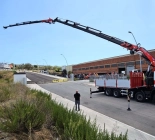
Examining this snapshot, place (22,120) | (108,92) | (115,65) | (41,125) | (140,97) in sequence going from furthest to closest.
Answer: (115,65) < (108,92) < (140,97) < (41,125) < (22,120)

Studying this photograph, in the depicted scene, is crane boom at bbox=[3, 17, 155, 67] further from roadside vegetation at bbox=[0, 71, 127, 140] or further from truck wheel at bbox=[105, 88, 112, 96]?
roadside vegetation at bbox=[0, 71, 127, 140]

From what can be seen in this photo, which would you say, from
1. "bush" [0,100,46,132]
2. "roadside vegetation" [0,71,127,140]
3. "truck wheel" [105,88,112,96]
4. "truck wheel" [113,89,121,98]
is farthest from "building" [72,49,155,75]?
"bush" [0,100,46,132]

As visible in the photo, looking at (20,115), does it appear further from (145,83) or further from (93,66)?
(93,66)

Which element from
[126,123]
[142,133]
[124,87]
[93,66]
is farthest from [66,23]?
[93,66]

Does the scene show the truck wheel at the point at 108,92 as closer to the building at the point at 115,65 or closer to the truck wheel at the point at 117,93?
the truck wheel at the point at 117,93

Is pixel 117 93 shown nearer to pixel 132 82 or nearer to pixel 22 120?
pixel 132 82

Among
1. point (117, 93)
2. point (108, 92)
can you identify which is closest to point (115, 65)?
point (108, 92)

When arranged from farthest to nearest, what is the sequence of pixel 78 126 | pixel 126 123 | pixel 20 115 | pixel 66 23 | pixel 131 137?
pixel 66 23
pixel 126 123
pixel 131 137
pixel 20 115
pixel 78 126

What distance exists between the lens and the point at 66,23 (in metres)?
24.8

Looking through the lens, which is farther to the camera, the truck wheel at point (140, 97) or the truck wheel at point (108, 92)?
the truck wheel at point (108, 92)

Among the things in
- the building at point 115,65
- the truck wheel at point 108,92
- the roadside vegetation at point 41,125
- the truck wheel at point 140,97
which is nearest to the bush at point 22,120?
the roadside vegetation at point 41,125

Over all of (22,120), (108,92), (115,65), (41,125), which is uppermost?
(115,65)

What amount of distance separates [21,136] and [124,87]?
15122mm

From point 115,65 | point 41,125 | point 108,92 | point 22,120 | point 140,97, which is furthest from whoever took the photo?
point 115,65
